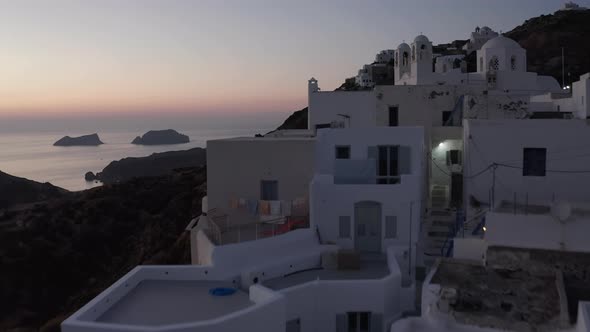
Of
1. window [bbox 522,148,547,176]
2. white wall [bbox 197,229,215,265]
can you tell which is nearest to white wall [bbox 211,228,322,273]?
white wall [bbox 197,229,215,265]

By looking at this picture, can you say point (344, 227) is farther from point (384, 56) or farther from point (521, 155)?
point (384, 56)

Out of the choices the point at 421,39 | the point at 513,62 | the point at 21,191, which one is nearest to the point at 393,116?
the point at 421,39

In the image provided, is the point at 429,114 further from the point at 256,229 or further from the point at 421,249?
the point at 256,229

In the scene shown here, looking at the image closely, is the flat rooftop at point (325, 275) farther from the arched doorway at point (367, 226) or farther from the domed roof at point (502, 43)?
the domed roof at point (502, 43)

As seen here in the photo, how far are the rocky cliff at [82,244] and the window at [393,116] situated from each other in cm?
1349

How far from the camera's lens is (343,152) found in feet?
67.1

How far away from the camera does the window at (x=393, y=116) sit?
26.8 metres

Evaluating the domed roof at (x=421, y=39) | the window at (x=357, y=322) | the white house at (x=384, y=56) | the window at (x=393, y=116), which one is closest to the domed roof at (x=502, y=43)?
the domed roof at (x=421, y=39)

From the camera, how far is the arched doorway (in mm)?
18000

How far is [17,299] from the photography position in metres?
38.2

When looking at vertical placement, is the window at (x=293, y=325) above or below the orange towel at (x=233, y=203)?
below

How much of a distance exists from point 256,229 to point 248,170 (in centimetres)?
335

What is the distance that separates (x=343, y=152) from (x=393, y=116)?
7.31m

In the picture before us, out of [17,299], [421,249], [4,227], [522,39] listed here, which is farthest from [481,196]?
[522,39]
